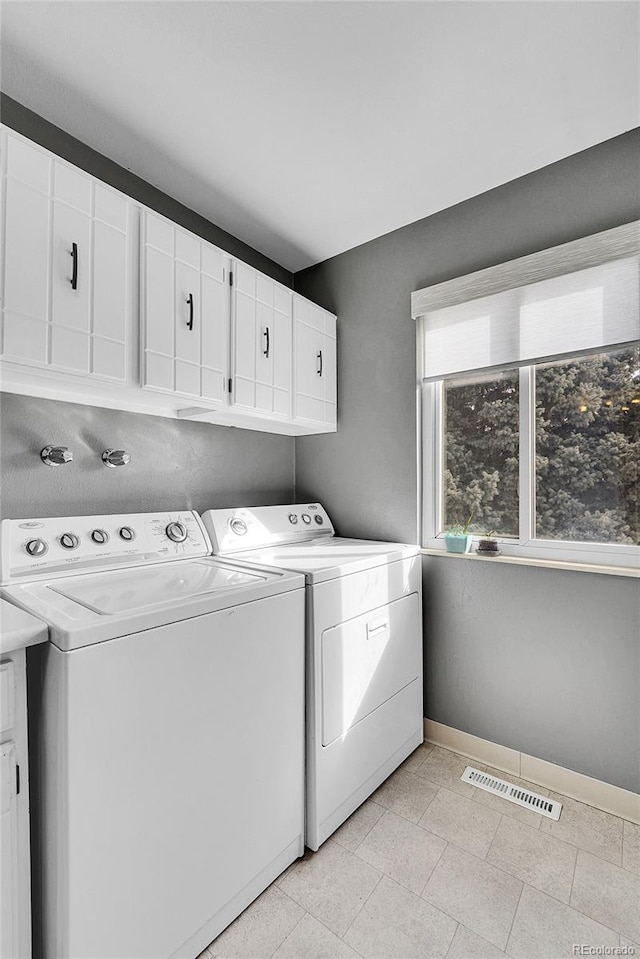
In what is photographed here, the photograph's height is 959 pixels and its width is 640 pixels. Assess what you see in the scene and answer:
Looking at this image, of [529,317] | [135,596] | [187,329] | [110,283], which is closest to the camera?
[135,596]

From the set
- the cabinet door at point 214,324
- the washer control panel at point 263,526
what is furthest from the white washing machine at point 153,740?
the cabinet door at point 214,324

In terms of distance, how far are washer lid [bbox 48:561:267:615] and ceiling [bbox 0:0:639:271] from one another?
153cm

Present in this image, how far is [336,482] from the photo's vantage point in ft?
8.26

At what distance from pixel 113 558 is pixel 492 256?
193 cm

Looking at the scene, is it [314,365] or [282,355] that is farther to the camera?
[314,365]

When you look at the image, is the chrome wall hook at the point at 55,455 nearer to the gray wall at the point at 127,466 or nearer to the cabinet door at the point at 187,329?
the gray wall at the point at 127,466

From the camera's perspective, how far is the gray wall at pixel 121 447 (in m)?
1.56

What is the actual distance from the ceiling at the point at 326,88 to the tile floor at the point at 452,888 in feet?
8.03

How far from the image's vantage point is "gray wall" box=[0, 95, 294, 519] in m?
1.56

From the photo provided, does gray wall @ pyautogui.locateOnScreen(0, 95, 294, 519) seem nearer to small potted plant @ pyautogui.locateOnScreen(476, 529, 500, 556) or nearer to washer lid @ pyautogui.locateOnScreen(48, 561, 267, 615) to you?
washer lid @ pyautogui.locateOnScreen(48, 561, 267, 615)

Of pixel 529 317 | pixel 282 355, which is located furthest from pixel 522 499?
pixel 282 355

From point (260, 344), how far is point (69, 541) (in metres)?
1.08

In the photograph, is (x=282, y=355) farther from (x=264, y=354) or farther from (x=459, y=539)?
(x=459, y=539)

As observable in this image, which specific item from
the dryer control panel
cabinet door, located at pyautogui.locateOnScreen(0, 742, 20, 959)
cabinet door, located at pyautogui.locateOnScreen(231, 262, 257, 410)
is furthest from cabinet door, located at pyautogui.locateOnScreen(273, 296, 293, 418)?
cabinet door, located at pyautogui.locateOnScreen(0, 742, 20, 959)
